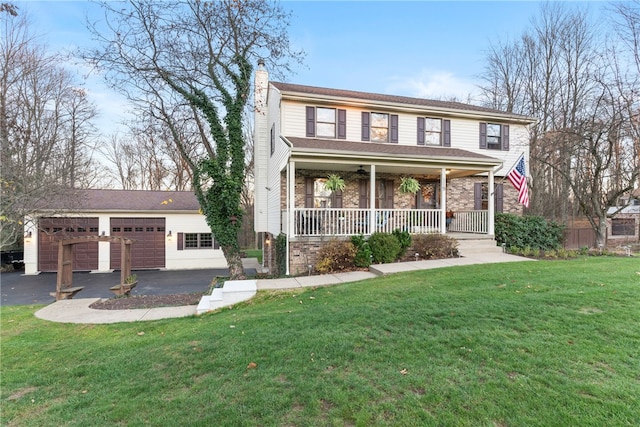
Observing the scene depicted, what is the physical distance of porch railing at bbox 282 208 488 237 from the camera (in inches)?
380

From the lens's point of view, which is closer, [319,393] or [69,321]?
[319,393]

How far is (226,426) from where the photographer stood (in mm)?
2348

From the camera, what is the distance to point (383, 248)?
912 centimetres

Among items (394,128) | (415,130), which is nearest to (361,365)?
(394,128)

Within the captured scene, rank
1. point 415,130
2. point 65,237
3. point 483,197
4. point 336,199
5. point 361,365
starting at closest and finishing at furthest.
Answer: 1. point 361,365
2. point 336,199
3. point 415,130
4. point 483,197
5. point 65,237

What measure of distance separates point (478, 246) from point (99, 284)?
16200 mm

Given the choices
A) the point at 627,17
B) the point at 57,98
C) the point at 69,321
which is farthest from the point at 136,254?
the point at 627,17

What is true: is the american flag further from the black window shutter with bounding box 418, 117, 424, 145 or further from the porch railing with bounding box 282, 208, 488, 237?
the black window shutter with bounding box 418, 117, 424, 145

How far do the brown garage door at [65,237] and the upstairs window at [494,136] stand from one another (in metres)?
20.7

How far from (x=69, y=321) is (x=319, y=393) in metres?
6.49

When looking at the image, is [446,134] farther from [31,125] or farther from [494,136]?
[31,125]

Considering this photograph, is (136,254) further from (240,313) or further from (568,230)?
(568,230)

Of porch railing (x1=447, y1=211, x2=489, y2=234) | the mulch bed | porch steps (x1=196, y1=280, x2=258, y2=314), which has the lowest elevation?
the mulch bed

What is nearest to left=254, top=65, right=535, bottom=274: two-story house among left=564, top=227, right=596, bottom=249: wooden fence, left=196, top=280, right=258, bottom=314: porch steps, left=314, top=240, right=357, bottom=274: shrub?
left=314, top=240, right=357, bottom=274: shrub
